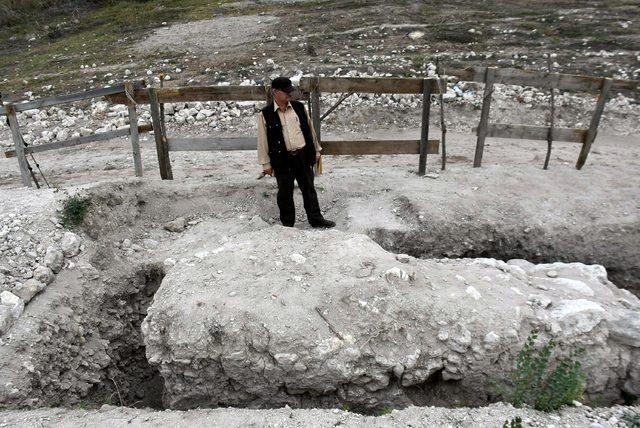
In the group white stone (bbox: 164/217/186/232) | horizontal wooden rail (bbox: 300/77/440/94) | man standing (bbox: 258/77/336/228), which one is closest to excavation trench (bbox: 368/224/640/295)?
man standing (bbox: 258/77/336/228)

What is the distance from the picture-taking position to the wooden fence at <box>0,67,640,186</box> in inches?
264

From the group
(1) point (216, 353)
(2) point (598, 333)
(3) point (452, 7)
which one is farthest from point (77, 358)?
(3) point (452, 7)

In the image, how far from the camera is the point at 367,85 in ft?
22.2

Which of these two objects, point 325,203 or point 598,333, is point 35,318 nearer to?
point 325,203

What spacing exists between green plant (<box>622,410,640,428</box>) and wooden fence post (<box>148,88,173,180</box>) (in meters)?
6.14

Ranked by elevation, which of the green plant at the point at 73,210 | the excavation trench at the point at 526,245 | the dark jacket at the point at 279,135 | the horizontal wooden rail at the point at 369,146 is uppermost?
the dark jacket at the point at 279,135

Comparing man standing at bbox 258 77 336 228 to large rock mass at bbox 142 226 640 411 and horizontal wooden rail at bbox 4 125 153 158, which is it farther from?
horizontal wooden rail at bbox 4 125 153 158

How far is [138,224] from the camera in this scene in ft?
20.9

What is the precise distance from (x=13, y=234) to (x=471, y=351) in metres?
4.89

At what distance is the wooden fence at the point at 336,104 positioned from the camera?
6.71 m

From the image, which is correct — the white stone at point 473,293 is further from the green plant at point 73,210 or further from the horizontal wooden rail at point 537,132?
the green plant at point 73,210

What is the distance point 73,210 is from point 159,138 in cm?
169

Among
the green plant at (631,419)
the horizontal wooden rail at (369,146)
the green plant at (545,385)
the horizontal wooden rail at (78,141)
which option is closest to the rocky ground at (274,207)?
the green plant at (631,419)

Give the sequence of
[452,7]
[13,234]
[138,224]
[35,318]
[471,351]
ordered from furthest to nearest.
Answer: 1. [452,7]
2. [138,224]
3. [13,234]
4. [35,318]
5. [471,351]
